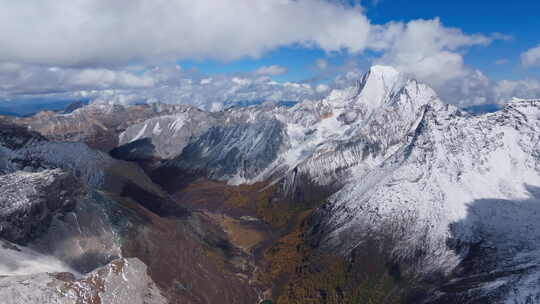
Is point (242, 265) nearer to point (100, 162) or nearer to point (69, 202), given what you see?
point (69, 202)

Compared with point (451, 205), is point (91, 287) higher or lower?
lower

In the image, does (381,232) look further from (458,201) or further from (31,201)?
(31,201)

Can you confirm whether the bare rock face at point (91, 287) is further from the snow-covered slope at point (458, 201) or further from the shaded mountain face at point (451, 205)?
the snow-covered slope at point (458, 201)

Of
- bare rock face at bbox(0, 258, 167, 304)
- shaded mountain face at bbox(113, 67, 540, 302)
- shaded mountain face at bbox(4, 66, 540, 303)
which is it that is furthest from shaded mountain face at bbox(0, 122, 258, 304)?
shaded mountain face at bbox(113, 67, 540, 302)

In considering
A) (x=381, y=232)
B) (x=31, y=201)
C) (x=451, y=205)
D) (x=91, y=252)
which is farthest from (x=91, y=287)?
(x=451, y=205)

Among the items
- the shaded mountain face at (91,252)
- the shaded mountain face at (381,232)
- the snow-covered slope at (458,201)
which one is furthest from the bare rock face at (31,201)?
the snow-covered slope at (458,201)

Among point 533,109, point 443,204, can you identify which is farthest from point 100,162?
point 533,109

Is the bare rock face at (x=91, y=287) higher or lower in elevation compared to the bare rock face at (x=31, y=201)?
lower

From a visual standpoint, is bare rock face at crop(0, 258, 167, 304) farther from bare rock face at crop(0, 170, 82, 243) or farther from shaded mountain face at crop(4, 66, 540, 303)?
bare rock face at crop(0, 170, 82, 243)
